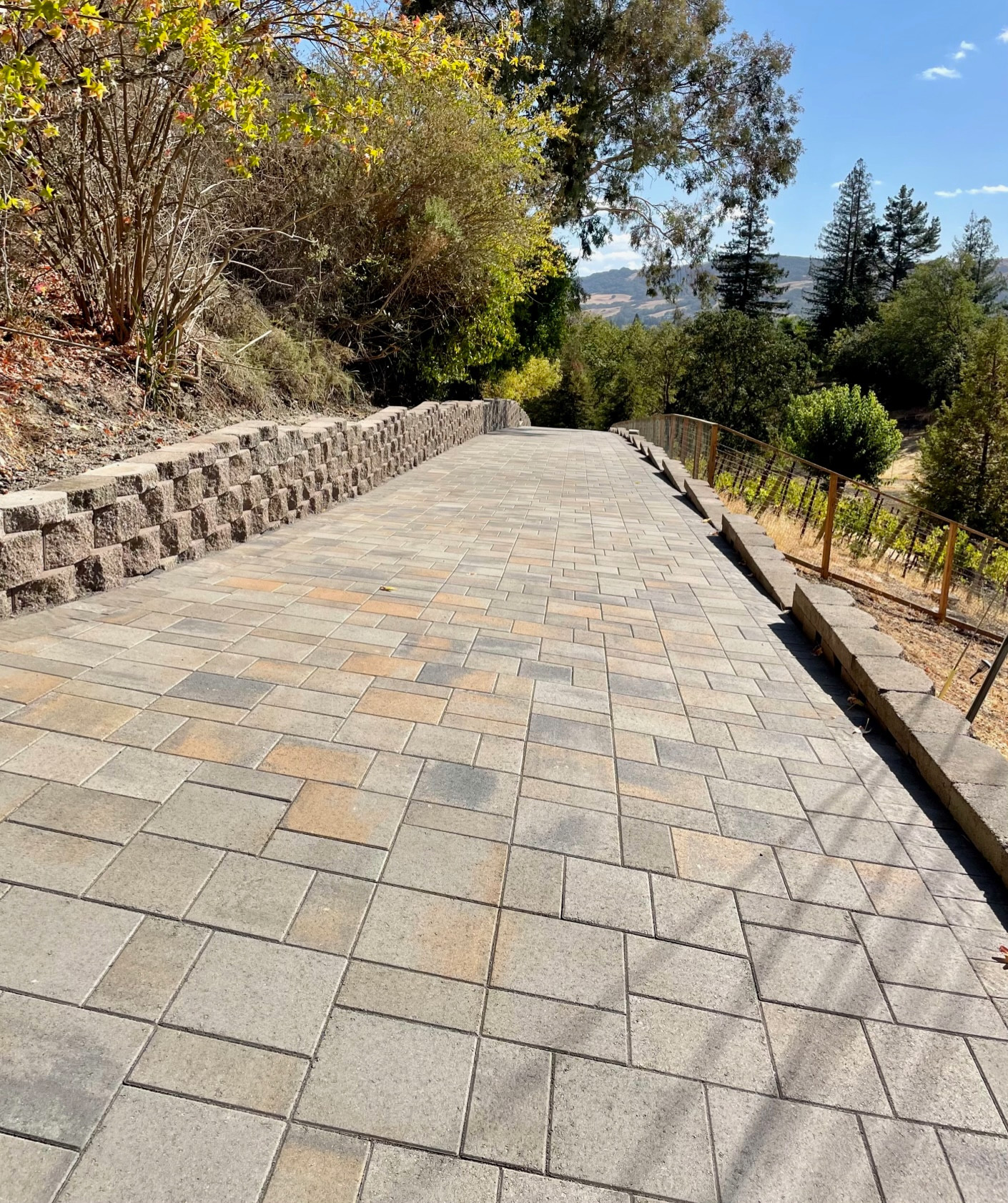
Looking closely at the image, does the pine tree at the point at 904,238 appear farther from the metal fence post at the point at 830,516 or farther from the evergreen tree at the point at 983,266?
the metal fence post at the point at 830,516

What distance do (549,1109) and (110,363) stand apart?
5572 mm

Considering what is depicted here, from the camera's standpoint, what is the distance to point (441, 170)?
10.1m

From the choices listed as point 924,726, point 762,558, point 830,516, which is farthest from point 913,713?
point 830,516

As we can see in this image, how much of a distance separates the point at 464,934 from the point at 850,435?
30.3 m

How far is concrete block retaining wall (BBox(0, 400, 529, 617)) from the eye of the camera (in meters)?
3.60

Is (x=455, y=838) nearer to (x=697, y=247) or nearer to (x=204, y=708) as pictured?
(x=204, y=708)

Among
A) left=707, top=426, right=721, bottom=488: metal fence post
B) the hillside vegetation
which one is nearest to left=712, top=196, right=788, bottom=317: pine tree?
the hillside vegetation

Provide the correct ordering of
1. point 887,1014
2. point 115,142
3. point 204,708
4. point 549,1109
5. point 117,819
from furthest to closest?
point 115,142
point 204,708
point 117,819
point 887,1014
point 549,1109

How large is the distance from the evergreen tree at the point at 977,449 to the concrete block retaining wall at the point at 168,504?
2486cm

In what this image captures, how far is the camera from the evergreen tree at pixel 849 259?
61.2 m

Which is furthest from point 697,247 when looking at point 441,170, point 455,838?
point 455,838

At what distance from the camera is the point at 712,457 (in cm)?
1140

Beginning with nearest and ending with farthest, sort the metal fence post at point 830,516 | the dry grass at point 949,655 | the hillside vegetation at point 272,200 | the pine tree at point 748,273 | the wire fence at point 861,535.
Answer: the hillside vegetation at point 272,200, the dry grass at point 949,655, the metal fence post at point 830,516, the wire fence at point 861,535, the pine tree at point 748,273

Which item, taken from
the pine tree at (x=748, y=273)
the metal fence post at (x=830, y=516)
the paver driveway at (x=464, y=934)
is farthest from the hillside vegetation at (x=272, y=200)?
the pine tree at (x=748, y=273)
